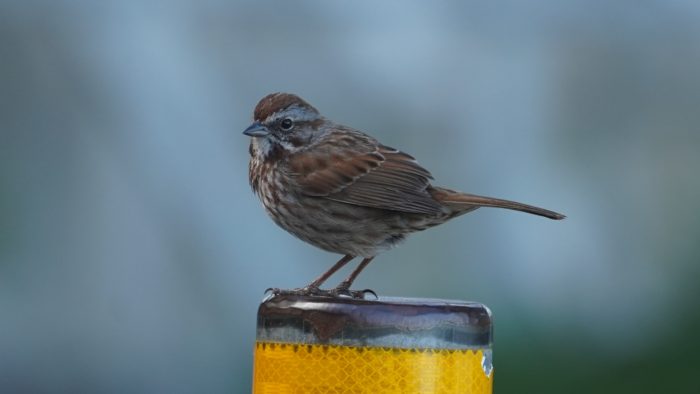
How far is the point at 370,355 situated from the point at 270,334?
0.27m

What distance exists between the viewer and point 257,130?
4668mm

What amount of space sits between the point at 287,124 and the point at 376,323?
212cm

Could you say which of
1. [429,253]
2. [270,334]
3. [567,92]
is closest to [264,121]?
[270,334]

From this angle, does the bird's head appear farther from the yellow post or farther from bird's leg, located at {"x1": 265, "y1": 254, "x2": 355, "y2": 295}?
the yellow post

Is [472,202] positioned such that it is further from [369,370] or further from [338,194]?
[369,370]

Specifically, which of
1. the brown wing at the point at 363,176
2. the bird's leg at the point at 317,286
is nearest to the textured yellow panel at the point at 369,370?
the bird's leg at the point at 317,286

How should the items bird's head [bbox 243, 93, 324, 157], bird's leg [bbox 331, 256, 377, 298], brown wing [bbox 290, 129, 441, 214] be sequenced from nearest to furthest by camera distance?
bird's leg [bbox 331, 256, 377, 298] < brown wing [bbox 290, 129, 441, 214] < bird's head [bbox 243, 93, 324, 157]

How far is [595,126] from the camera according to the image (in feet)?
26.0

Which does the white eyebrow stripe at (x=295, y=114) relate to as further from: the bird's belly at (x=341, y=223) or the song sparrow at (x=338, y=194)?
the bird's belly at (x=341, y=223)

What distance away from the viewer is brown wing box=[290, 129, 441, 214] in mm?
4570

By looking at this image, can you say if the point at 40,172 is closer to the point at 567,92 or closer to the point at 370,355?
the point at 567,92

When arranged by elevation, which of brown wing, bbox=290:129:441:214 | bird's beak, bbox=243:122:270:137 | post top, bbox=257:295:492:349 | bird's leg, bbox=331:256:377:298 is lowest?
post top, bbox=257:295:492:349

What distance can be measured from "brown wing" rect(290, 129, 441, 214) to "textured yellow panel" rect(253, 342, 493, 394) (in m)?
1.76

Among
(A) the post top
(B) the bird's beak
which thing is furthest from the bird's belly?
(A) the post top
